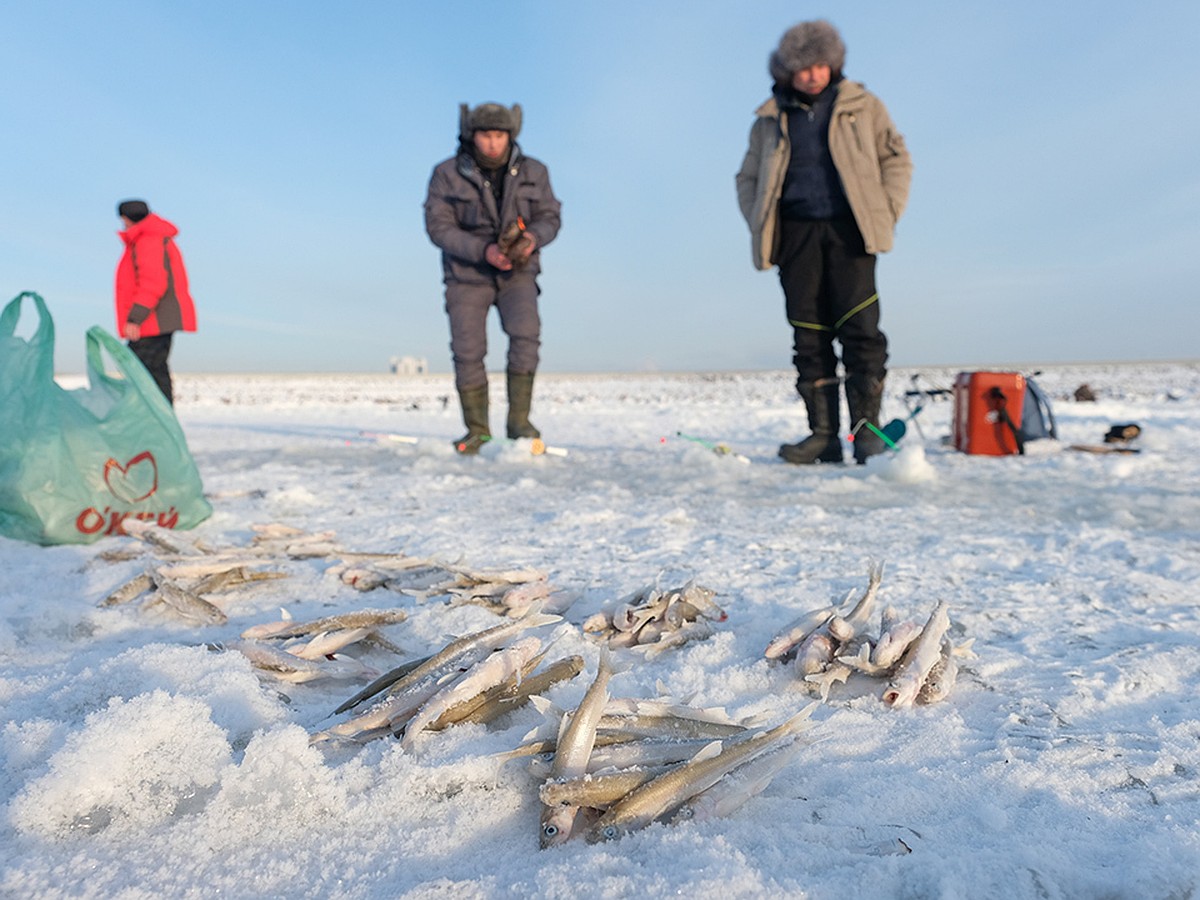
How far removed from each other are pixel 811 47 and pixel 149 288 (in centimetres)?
506

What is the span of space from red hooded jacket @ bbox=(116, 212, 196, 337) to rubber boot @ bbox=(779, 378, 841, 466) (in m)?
4.82

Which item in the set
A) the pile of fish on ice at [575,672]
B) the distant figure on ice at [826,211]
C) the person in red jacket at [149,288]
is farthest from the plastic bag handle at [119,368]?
the person in red jacket at [149,288]

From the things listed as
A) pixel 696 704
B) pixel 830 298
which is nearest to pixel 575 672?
pixel 696 704

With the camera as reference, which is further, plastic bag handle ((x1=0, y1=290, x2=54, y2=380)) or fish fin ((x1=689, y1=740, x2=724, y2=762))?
plastic bag handle ((x1=0, y1=290, x2=54, y2=380))

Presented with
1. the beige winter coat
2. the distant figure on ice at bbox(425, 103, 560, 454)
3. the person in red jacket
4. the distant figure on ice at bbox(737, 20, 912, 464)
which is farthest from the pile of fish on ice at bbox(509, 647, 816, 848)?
the person in red jacket

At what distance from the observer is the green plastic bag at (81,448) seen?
87.9 inches

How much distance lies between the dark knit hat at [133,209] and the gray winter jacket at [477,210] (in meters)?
2.53

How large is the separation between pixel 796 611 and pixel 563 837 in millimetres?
1020

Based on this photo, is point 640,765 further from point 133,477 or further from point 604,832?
point 133,477

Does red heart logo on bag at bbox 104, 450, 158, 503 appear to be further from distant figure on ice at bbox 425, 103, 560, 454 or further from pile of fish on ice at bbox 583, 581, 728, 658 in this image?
distant figure on ice at bbox 425, 103, 560, 454

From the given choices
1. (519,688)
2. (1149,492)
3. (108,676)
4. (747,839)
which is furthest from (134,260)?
(1149,492)

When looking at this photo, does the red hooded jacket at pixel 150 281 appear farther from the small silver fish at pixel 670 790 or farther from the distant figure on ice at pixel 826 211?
the small silver fish at pixel 670 790

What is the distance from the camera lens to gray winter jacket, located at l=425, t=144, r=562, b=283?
481cm

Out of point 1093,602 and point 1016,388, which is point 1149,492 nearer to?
point 1016,388
